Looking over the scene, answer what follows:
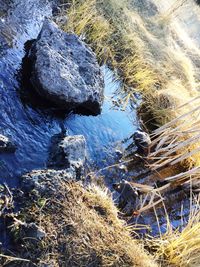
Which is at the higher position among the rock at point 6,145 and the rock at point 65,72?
the rock at point 65,72

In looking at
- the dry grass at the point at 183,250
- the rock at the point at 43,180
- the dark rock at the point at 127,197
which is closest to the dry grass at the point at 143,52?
the dark rock at the point at 127,197

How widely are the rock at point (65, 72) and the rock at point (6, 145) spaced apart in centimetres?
143

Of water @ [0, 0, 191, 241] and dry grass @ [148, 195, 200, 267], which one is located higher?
water @ [0, 0, 191, 241]

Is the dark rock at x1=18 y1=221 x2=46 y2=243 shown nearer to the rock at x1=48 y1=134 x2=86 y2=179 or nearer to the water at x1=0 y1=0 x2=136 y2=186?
the water at x1=0 y1=0 x2=136 y2=186

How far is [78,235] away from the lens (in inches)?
167

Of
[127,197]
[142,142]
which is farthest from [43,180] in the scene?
[142,142]

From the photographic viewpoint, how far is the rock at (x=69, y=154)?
16.9 feet

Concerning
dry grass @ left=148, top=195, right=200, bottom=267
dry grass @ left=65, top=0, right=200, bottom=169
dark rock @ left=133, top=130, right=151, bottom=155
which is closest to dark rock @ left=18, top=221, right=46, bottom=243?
dry grass @ left=148, top=195, right=200, bottom=267

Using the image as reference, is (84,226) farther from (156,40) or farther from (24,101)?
(156,40)

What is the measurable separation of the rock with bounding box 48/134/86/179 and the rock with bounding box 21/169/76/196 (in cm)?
36

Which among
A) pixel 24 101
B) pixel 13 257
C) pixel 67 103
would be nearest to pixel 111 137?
pixel 67 103

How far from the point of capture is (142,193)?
5.96m

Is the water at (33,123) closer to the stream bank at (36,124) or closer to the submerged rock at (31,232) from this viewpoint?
the stream bank at (36,124)

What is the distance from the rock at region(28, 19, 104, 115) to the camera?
20.2 feet
